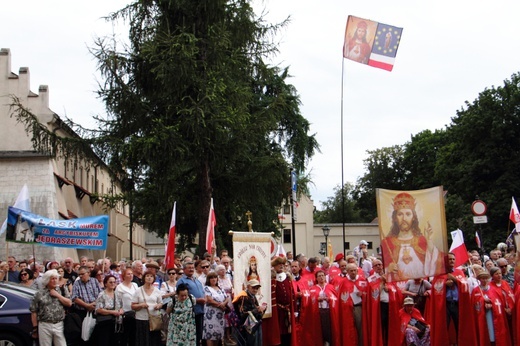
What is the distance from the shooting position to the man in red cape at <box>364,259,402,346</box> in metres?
14.7

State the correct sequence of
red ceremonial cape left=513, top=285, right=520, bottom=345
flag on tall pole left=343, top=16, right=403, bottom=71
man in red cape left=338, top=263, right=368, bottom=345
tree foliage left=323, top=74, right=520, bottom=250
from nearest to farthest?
red ceremonial cape left=513, top=285, right=520, bottom=345 < man in red cape left=338, top=263, right=368, bottom=345 < flag on tall pole left=343, top=16, right=403, bottom=71 < tree foliage left=323, top=74, right=520, bottom=250

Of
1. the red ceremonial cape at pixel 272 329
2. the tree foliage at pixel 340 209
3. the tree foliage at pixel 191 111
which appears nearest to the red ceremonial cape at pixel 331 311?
the red ceremonial cape at pixel 272 329

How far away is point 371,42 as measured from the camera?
1287 inches

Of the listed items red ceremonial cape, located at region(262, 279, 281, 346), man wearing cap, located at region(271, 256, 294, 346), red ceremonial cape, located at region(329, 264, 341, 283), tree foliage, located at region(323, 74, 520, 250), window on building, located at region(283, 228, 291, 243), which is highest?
tree foliage, located at region(323, 74, 520, 250)

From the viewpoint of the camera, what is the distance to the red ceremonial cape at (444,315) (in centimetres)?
1438

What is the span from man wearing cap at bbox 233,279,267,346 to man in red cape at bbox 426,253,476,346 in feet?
10.6

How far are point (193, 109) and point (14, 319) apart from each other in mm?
15140

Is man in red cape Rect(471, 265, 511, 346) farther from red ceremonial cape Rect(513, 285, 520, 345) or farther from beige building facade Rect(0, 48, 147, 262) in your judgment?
beige building facade Rect(0, 48, 147, 262)

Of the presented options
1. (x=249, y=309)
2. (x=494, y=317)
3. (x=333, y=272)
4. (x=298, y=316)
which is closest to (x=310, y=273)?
(x=333, y=272)

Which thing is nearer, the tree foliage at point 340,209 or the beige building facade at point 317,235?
the beige building facade at point 317,235

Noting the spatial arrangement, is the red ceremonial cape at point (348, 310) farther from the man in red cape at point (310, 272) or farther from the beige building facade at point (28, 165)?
the beige building facade at point (28, 165)

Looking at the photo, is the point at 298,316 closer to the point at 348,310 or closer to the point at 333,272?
the point at 348,310

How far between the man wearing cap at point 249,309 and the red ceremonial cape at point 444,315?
3.22 m

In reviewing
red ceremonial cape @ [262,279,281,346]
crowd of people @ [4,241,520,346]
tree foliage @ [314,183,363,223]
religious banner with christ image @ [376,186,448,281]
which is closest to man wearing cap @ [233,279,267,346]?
crowd of people @ [4,241,520,346]
